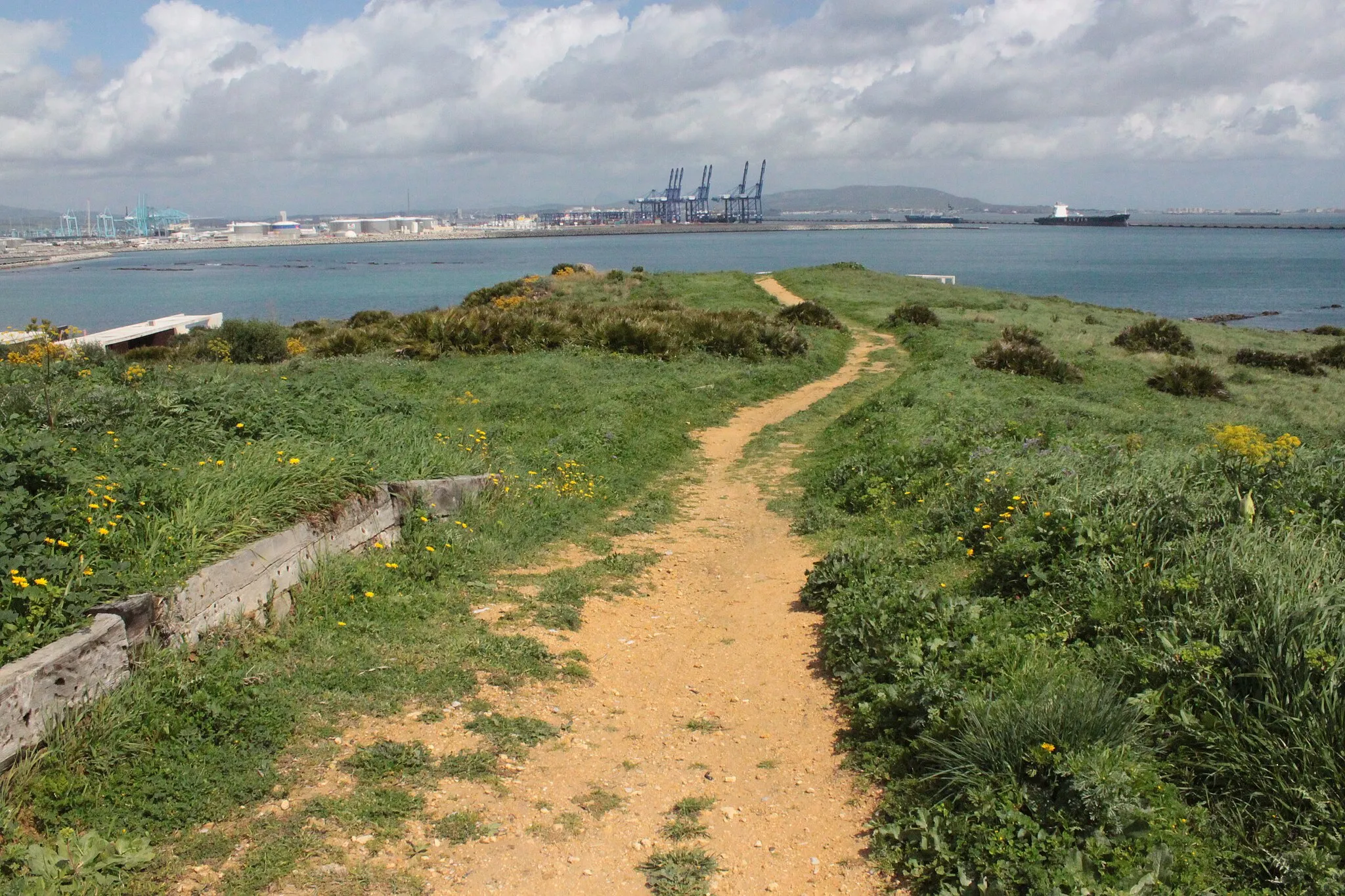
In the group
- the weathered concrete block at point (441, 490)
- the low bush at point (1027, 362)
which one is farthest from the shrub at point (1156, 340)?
the weathered concrete block at point (441, 490)

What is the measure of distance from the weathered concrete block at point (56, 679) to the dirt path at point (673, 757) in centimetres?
116

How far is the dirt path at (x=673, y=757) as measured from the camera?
393cm

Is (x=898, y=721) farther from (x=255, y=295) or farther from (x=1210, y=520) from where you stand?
(x=255, y=295)

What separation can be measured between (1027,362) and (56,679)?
17.7m

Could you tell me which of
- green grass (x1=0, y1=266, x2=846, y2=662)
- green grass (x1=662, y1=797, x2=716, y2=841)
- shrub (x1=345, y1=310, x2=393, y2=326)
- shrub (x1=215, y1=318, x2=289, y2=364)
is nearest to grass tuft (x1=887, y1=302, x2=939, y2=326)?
green grass (x1=0, y1=266, x2=846, y2=662)

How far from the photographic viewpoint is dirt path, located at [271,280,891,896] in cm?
393

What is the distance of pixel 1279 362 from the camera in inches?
961

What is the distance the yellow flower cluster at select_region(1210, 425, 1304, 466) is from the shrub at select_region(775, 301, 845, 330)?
18.0 metres

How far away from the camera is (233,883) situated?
358 cm

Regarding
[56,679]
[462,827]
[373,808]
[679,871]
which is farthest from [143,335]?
[679,871]

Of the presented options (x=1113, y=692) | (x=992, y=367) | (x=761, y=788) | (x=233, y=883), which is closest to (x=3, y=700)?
(x=233, y=883)

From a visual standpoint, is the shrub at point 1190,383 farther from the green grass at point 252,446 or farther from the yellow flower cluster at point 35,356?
the yellow flower cluster at point 35,356

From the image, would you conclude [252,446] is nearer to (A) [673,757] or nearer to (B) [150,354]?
(A) [673,757]

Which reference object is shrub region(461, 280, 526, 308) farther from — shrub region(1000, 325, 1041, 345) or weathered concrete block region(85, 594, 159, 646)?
weathered concrete block region(85, 594, 159, 646)
